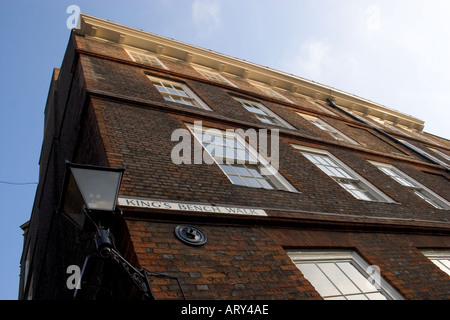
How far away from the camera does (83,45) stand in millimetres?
10422

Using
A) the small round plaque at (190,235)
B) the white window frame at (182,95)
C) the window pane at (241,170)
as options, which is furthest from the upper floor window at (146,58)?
the small round plaque at (190,235)

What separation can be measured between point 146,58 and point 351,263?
9842 millimetres

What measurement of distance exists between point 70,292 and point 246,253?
3.48 meters

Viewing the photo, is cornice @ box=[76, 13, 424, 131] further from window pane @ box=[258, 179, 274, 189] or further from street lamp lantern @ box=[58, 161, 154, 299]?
street lamp lantern @ box=[58, 161, 154, 299]

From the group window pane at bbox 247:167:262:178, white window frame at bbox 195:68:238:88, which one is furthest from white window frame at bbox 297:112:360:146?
window pane at bbox 247:167:262:178

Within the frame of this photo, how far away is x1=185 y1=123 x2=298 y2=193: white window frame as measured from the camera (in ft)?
21.4

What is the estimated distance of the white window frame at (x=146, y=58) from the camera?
38.5 feet

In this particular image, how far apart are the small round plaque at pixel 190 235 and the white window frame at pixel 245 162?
1875 mm

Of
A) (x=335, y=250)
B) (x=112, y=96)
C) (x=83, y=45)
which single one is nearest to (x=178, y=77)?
(x=83, y=45)

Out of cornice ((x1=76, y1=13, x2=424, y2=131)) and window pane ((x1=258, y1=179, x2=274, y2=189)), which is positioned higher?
cornice ((x1=76, y1=13, x2=424, y2=131))

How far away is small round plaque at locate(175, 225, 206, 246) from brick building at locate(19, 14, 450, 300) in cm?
2
